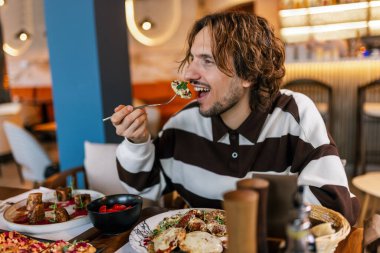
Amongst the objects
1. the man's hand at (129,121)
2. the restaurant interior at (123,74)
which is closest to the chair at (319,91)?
the restaurant interior at (123,74)

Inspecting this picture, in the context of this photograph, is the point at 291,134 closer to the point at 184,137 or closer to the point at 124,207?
the point at 184,137

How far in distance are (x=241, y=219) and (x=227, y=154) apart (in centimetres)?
88

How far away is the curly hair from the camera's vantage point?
1454mm

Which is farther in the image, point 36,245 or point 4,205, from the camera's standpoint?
point 4,205

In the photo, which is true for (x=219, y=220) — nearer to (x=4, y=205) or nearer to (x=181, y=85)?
(x=181, y=85)

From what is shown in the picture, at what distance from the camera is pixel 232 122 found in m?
1.56

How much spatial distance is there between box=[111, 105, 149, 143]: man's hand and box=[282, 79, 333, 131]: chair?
3056 millimetres

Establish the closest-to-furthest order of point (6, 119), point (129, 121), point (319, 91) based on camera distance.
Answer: point (129, 121), point (319, 91), point (6, 119)

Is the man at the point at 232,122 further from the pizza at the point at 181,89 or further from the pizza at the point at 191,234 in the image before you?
the pizza at the point at 191,234

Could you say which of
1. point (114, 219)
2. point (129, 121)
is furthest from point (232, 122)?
point (114, 219)

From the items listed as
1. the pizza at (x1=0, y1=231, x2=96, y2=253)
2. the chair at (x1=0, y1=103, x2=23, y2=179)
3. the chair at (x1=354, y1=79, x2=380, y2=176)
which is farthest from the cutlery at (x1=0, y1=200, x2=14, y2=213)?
the chair at (x1=0, y1=103, x2=23, y2=179)

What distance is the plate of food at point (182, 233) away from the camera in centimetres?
90

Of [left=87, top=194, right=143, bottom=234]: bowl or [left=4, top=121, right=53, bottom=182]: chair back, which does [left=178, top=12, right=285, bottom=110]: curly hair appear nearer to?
[left=87, top=194, right=143, bottom=234]: bowl

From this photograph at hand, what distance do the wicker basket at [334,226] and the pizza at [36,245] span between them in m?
0.54
